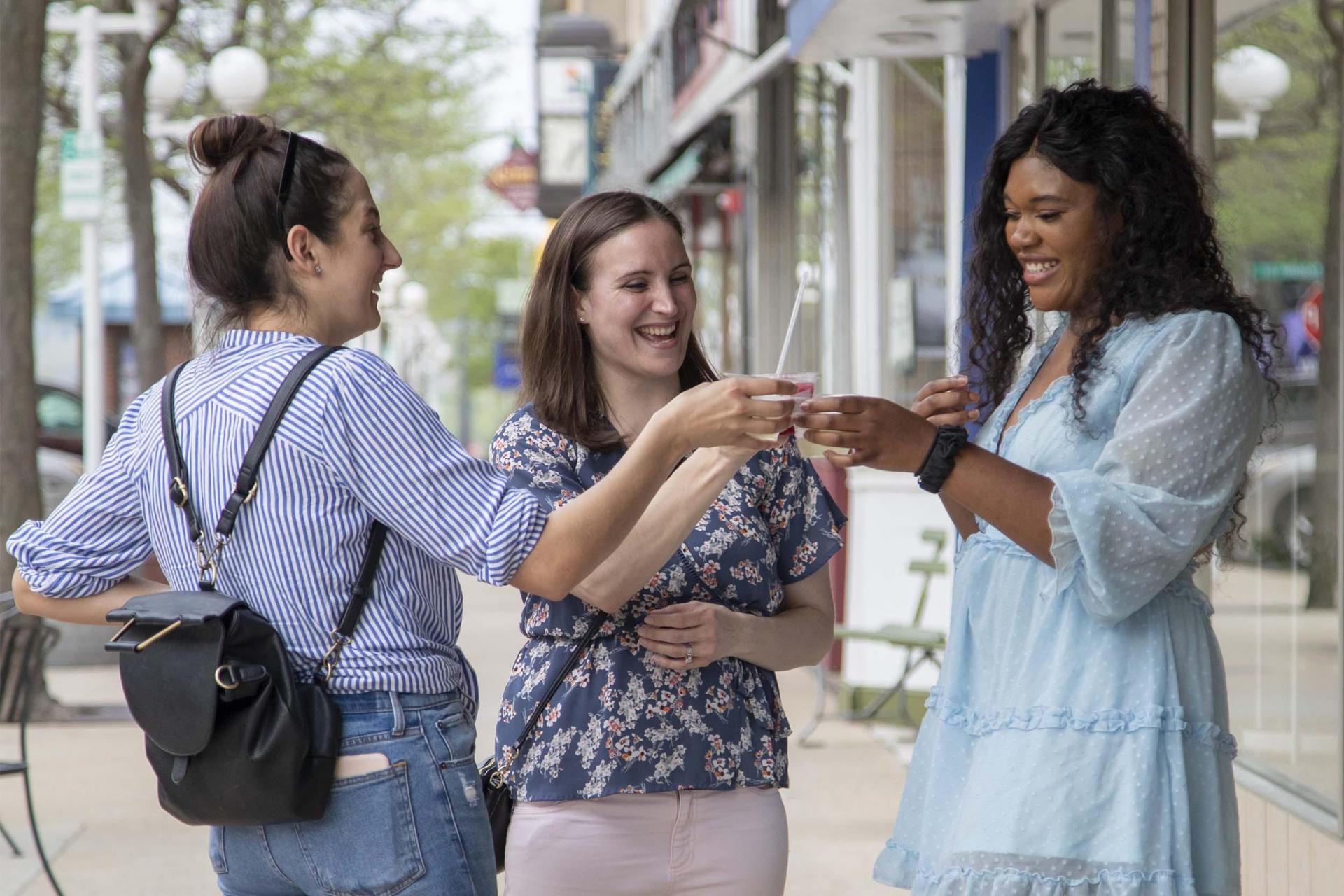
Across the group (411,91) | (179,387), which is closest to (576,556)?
(179,387)

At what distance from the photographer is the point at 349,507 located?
221 centimetres

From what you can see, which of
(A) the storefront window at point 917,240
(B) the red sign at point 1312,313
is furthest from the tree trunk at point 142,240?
(B) the red sign at point 1312,313

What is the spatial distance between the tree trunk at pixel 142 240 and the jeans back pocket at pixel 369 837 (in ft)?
38.8

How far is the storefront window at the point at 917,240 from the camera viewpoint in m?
9.01

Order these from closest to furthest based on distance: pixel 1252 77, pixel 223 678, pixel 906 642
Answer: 1. pixel 223 678
2. pixel 1252 77
3. pixel 906 642

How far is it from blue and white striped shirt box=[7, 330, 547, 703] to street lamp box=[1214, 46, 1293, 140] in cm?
382

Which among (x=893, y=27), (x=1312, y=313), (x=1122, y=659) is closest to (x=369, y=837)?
(x=1122, y=659)

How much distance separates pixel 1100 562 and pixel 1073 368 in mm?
350

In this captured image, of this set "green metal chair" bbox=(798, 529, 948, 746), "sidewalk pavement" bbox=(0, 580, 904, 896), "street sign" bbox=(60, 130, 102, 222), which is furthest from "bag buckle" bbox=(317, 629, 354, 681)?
"street sign" bbox=(60, 130, 102, 222)

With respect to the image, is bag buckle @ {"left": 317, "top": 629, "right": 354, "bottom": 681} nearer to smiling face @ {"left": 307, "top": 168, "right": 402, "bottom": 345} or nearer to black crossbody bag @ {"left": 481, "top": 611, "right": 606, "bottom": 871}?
smiling face @ {"left": 307, "top": 168, "right": 402, "bottom": 345}

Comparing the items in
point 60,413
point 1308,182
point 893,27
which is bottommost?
point 60,413

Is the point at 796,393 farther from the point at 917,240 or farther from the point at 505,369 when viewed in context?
the point at 505,369

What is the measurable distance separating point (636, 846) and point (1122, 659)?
0.83 meters

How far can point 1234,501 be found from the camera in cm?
251
